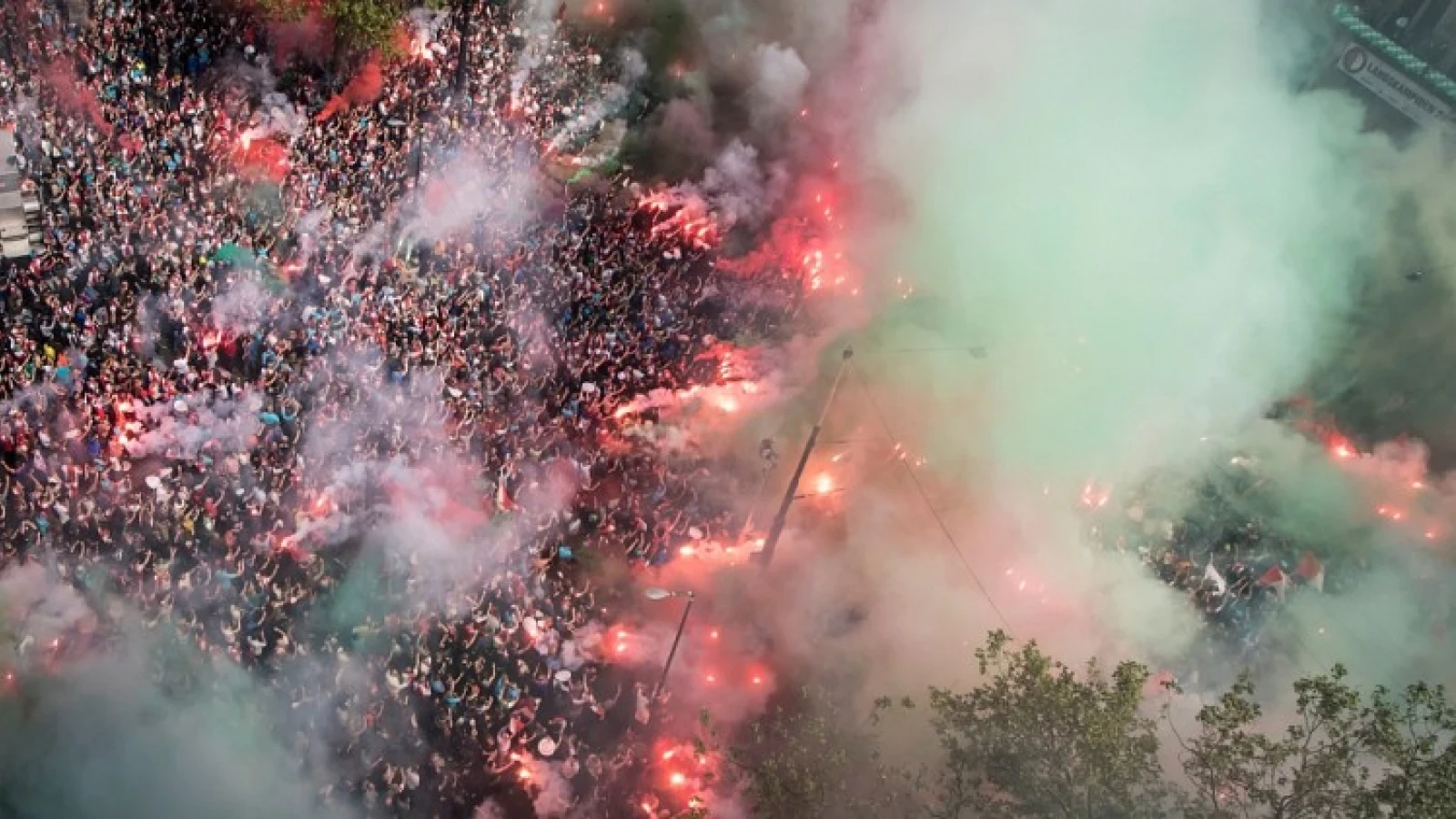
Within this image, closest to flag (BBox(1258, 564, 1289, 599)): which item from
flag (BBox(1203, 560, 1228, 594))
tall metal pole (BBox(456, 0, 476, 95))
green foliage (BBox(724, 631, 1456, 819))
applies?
flag (BBox(1203, 560, 1228, 594))

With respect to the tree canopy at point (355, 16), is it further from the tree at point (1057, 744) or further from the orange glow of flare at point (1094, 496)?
the orange glow of flare at point (1094, 496)

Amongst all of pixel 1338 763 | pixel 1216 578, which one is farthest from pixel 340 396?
pixel 1216 578

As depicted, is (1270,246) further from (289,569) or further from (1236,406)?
(289,569)

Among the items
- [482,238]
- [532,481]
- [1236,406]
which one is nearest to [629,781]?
[532,481]

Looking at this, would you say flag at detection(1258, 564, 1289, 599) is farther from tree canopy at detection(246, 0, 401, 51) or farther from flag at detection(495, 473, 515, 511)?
tree canopy at detection(246, 0, 401, 51)

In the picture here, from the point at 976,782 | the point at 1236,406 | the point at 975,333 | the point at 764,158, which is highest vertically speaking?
the point at 764,158

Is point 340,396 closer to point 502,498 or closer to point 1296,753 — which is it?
point 502,498
